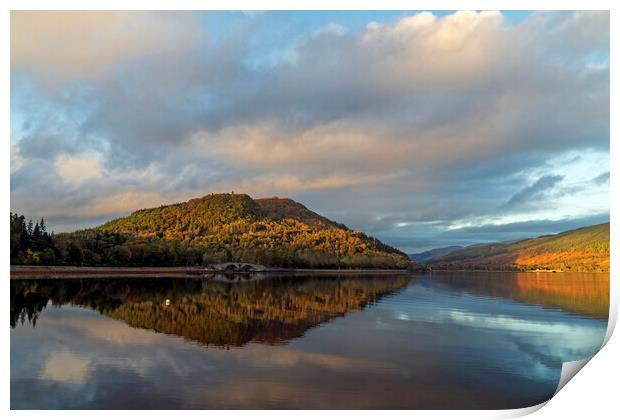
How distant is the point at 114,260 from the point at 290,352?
50.7 meters

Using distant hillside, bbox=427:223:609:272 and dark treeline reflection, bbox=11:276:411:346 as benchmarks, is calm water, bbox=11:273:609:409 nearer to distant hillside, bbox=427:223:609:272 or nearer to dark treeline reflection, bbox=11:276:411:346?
dark treeline reflection, bbox=11:276:411:346

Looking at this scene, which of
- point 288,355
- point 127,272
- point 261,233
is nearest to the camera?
point 288,355

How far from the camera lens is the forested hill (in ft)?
282

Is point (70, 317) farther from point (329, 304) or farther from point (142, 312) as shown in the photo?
point (329, 304)

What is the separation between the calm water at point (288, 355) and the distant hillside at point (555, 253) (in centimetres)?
5995

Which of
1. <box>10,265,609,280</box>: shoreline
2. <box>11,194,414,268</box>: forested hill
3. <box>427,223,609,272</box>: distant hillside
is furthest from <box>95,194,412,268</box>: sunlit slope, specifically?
<box>427,223,609,272</box>: distant hillside

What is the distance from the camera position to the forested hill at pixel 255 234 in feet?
282

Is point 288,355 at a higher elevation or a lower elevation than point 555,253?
lower

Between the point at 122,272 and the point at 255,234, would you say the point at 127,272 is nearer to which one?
the point at 122,272

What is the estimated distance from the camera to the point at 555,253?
104 m

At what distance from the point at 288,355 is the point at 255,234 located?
8341 cm

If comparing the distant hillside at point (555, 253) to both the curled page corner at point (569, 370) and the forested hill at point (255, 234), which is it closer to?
the forested hill at point (255, 234)

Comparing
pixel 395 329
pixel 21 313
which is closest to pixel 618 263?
pixel 395 329

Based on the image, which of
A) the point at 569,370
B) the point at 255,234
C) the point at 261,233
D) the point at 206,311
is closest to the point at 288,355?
the point at 569,370
